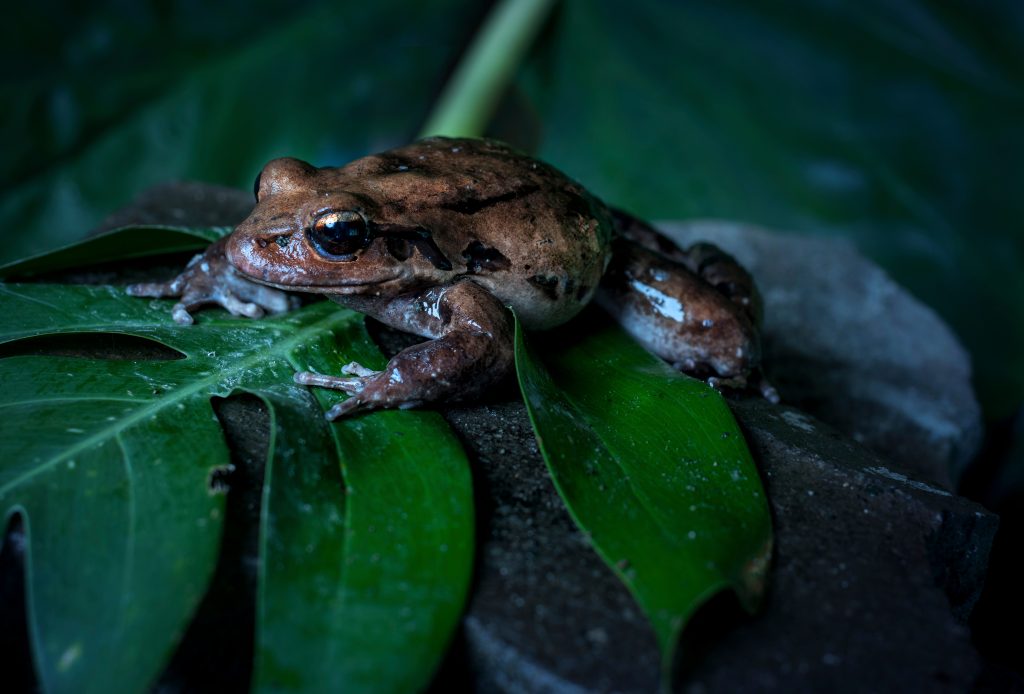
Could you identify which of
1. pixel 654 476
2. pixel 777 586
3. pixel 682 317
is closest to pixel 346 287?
pixel 654 476

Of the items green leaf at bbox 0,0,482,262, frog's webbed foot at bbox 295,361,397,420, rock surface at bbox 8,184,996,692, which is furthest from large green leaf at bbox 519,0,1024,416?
frog's webbed foot at bbox 295,361,397,420

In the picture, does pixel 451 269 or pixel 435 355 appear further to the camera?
pixel 451 269

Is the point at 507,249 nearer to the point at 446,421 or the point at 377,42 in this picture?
the point at 446,421

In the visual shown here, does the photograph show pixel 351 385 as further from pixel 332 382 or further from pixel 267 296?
pixel 267 296

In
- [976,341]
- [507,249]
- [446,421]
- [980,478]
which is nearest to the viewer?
[446,421]

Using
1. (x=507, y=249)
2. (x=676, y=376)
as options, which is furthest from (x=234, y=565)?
(x=676, y=376)

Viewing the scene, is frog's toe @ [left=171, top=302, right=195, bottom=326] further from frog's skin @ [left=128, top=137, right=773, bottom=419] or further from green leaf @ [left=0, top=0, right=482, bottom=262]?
green leaf @ [left=0, top=0, right=482, bottom=262]
